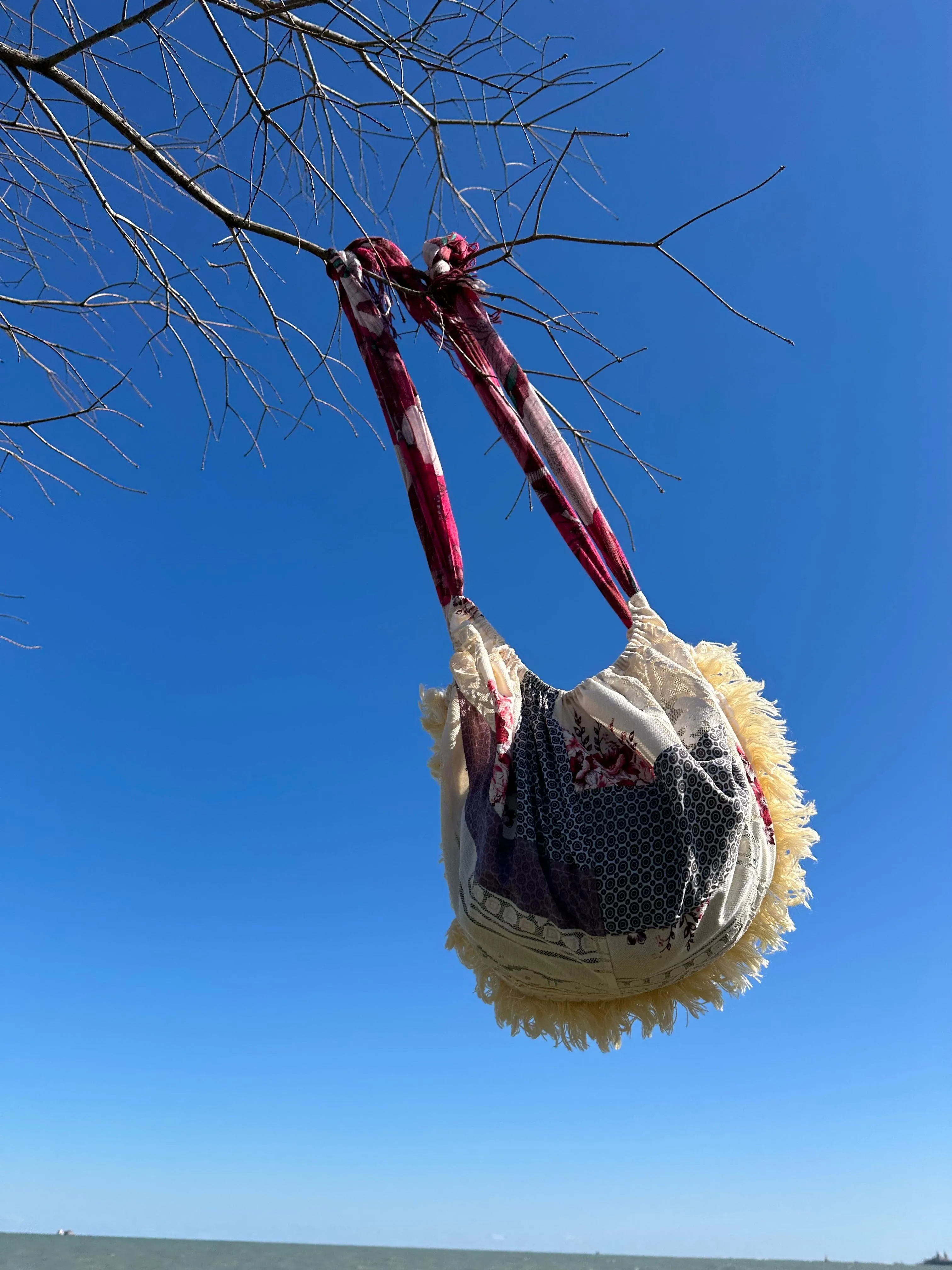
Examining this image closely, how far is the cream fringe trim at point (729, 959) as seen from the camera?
1471mm

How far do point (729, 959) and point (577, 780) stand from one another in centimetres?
39

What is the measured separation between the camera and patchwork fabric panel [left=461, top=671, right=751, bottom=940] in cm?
134

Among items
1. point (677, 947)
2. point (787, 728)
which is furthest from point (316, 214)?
point (677, 947)

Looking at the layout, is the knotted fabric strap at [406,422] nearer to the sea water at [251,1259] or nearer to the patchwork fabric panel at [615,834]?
the patchwork fabric panel at [615,834]

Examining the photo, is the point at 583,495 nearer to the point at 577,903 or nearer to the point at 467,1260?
the point at 577,903

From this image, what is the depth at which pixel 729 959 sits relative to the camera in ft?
4.83

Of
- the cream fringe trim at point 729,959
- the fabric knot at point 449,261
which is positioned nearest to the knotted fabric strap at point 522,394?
the fabric knot at point 449,261

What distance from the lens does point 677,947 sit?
1355mm

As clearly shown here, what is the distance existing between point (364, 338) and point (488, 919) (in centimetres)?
116

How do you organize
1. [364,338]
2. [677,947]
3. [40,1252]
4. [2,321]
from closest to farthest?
[677,947], [2,321], [364,338], [40,1252]

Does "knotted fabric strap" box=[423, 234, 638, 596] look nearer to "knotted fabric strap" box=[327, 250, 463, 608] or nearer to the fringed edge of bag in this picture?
"knotted fabric strap" box=[327, 250, 463, 608]

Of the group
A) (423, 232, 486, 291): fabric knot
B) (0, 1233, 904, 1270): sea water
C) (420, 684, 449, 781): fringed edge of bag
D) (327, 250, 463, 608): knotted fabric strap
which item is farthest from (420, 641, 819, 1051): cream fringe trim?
(0, 1233, 904, 1270): sea water

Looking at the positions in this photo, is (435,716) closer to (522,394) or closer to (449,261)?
(522,394)

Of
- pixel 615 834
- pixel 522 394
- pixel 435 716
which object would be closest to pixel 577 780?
pixel 615 834
